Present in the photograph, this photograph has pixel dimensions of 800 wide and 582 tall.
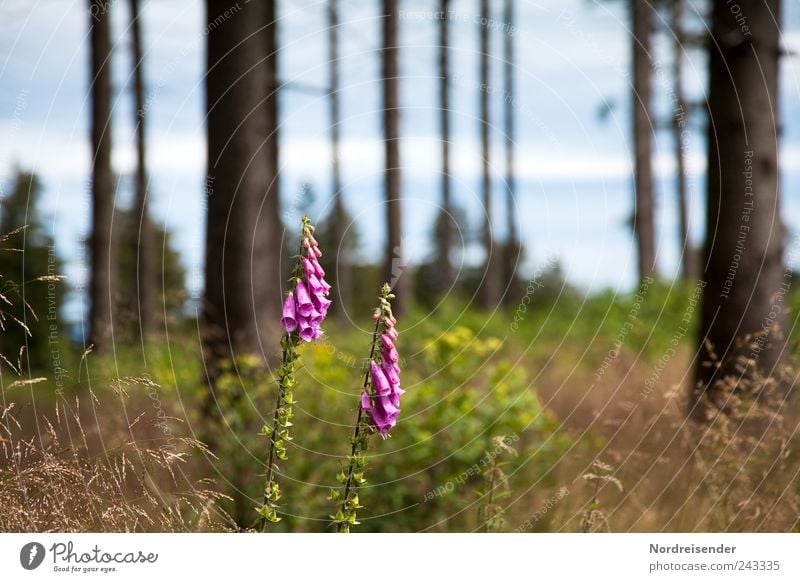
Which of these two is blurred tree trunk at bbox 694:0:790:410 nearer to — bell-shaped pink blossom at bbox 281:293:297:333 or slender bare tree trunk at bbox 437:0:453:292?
bell-shaped pink blossom at bbox 281:293:297:333

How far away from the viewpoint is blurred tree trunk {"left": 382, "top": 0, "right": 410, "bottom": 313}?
11.6m

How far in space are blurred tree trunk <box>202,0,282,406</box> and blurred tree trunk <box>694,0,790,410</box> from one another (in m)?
2.91

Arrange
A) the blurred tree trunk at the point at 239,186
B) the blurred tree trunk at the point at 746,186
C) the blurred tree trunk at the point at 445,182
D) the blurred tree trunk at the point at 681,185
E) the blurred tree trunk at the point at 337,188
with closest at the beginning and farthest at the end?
the blurred tree trunk at the point at 746,186
the blurred tree trunk at the point at 239,186
the blurred tree trunk at the point at 445,182
the blurred tree trunk at the point at 337,188
the blurred tree trunk at the point at 681,185

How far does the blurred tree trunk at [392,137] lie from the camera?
11.6m

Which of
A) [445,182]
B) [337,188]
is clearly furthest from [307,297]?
[445,182]

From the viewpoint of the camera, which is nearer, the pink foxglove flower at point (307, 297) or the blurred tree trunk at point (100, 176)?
the pink foxglove flower at point (307, 297)

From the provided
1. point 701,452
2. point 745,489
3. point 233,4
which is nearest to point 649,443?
point 701,452

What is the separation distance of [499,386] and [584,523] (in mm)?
1524

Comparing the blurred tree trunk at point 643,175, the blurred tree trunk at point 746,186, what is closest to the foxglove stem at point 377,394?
the blurred tree trunk at point 746,186

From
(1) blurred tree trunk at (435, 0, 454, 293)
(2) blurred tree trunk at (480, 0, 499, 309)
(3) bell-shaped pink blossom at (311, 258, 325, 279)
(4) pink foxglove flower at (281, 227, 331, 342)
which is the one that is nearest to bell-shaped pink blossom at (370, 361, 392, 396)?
(4) pink foxglove flower at (281, 227, 331, 342)

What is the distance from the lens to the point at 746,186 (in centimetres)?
464
